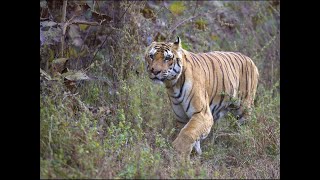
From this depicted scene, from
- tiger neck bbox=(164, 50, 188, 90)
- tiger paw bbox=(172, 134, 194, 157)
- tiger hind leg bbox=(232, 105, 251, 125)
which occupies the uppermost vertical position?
tiger neck bbox=(164, 50, 188, 90)

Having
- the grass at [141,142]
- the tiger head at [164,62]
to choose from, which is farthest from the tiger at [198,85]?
the grass at [141,142]

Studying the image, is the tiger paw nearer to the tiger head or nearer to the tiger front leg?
the tiger front leg

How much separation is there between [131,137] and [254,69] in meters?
2.42

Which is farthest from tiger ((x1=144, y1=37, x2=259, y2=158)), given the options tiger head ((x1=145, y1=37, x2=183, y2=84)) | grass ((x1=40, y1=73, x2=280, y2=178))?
grass ((x1=40, y1=73, x2=280, y2=178))

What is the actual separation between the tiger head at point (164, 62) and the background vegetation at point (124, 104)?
53cm

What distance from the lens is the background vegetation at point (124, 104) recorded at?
16.5ft

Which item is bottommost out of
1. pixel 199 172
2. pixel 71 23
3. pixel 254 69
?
pixel 199 172

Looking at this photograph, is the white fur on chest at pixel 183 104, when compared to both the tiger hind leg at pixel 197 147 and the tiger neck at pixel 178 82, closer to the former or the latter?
the tiger neck at pixel 178 82

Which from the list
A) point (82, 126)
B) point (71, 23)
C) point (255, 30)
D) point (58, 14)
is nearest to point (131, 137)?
point (82, 126)

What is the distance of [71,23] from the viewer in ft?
21.5

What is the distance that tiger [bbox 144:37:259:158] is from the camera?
19.7 ft

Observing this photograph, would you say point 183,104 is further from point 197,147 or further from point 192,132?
point 197,147
